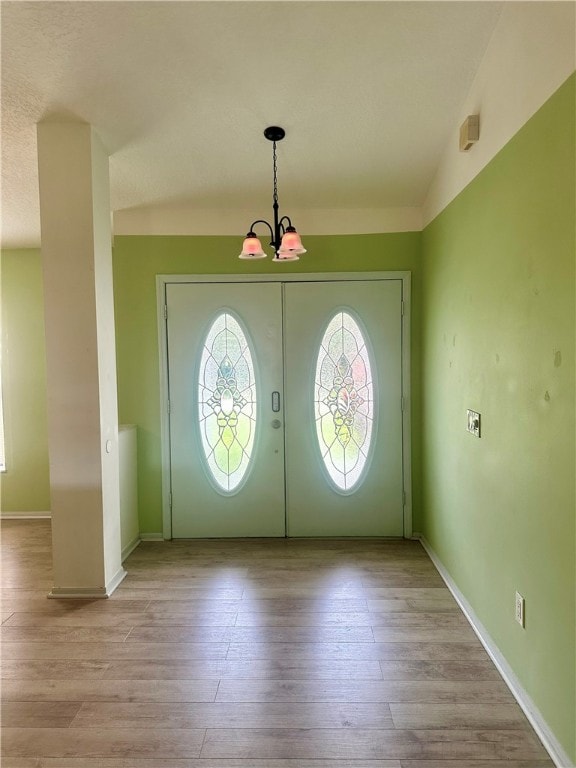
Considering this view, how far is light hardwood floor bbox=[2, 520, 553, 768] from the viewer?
5.64 ft

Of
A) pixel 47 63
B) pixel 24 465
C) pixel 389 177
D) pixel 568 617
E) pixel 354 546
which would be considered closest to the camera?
pixel 568 617

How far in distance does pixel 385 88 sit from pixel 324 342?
1.78 m

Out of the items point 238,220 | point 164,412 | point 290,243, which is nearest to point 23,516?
point 164,412

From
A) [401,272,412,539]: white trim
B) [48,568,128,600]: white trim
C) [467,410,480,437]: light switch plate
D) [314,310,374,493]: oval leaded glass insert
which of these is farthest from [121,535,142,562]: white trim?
[467,410,480,437]: light switch plate

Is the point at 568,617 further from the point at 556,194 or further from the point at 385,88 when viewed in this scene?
the point at 385,88

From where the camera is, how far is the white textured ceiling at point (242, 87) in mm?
2031

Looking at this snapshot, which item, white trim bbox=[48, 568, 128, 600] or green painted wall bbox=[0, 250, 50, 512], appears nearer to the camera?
white trim bbox=[48, 568, 128, 600]

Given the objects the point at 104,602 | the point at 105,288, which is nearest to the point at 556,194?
the point at 105,288

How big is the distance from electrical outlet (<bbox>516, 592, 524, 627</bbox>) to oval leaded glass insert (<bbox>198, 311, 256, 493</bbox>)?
2.22 metres

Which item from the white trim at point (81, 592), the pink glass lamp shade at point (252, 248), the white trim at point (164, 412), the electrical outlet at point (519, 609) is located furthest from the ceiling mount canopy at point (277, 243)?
the white trim at point (81, 592)

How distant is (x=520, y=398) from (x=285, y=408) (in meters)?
2.04

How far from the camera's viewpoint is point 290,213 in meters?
3.68

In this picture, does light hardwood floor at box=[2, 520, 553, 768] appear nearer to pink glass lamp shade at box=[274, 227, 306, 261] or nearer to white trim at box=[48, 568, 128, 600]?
white trim at box=[48, 568, 128, 600]

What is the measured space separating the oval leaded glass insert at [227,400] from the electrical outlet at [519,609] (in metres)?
2.22
